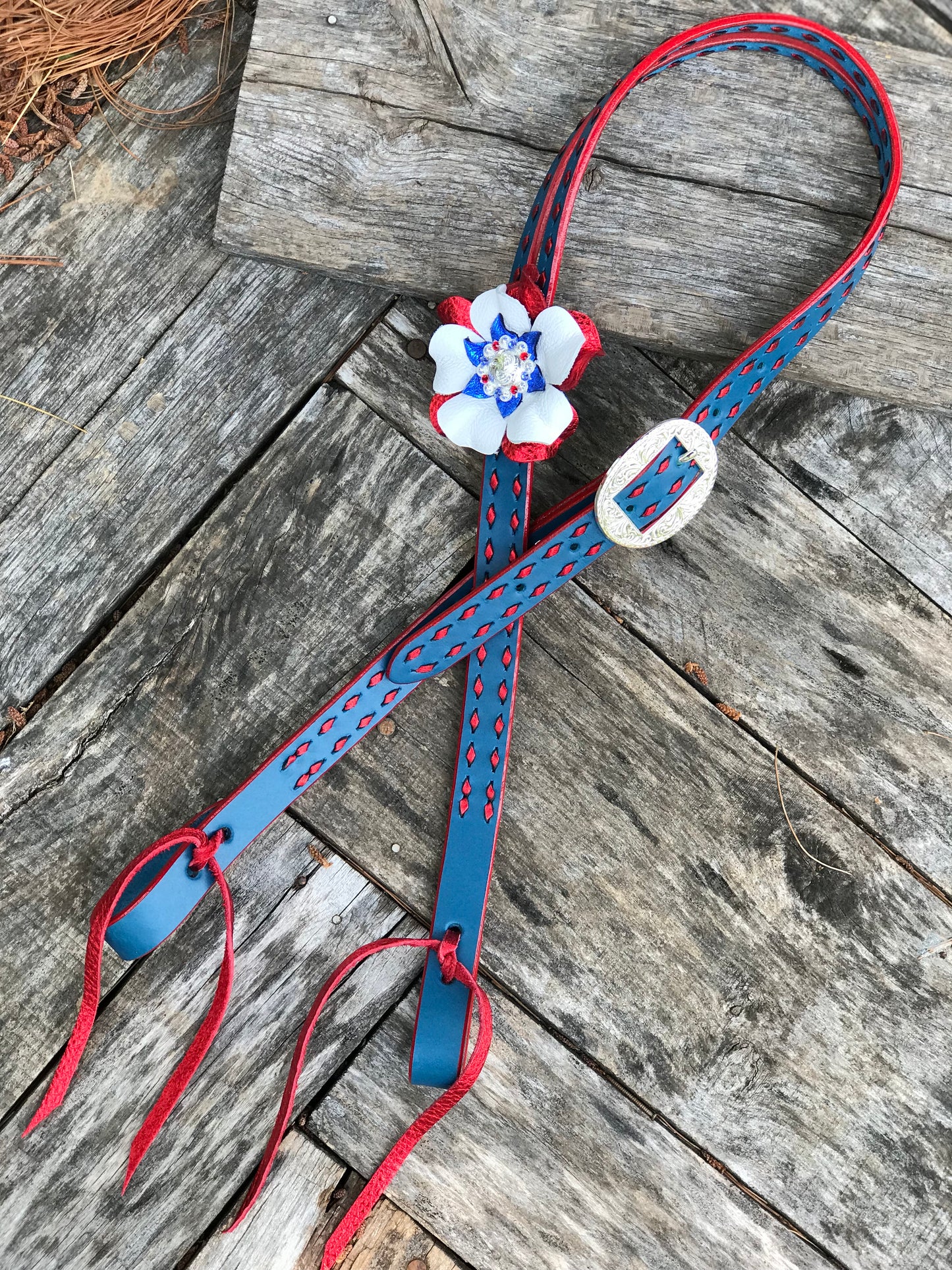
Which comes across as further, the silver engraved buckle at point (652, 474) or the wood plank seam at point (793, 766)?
the wood plank seam at point (793, 766)

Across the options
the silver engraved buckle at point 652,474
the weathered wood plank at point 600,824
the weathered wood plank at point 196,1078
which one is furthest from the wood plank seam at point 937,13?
the weathered wood plank at point 196,1078

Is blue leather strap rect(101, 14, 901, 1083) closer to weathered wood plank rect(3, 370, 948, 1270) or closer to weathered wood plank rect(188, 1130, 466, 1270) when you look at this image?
weathered wood plank rect(3, 370, 948, 1270)

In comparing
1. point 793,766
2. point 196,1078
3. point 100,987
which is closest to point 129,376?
point 100,987

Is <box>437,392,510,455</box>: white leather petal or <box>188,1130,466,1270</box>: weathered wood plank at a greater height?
<box>437,392,510,455</box>: white leather petal

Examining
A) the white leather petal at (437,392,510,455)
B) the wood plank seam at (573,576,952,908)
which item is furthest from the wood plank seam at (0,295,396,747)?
the wood plank seam at (573,576,952,908)

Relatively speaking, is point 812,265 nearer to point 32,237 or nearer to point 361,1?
point 361,1

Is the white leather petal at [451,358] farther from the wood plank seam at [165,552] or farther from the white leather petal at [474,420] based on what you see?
the wood plank seam at [165,552]

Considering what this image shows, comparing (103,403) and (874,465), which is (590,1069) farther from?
(103,403)

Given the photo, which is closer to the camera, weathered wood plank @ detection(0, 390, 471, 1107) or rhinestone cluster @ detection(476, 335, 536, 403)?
rhinestone cluster @ detection(476, 335, 536, 403)
